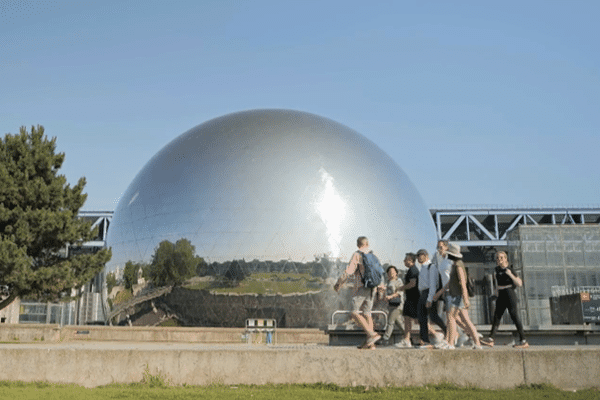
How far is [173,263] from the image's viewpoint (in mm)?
18016

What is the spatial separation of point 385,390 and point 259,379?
1649mm

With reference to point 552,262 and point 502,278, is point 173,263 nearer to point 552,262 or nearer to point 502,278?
point 502,278

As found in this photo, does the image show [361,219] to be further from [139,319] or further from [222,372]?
[222,372]

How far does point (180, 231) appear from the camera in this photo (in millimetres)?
18047

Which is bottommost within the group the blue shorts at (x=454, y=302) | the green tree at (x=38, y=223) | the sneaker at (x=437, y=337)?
the sneaker at (x=437, y=337)

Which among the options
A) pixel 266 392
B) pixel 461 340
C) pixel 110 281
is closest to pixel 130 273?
pixel 110 281

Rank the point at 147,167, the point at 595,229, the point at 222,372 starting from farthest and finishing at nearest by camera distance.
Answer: the point at 595,229
the point at 147,167
the point at 222,372

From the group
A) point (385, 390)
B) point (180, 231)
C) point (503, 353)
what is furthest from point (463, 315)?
point (180, 231)

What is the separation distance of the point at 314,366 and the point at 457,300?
2364 mm

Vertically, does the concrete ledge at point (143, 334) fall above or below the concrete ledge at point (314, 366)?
below

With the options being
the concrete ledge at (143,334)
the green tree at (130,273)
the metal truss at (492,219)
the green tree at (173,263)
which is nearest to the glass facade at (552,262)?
the metal truss at (492,219)

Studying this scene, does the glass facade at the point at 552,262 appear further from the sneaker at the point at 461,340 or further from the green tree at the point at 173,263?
the sneaker at the point at 461,340

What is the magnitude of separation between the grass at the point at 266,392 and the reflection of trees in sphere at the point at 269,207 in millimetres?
9888

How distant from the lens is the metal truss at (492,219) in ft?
168
